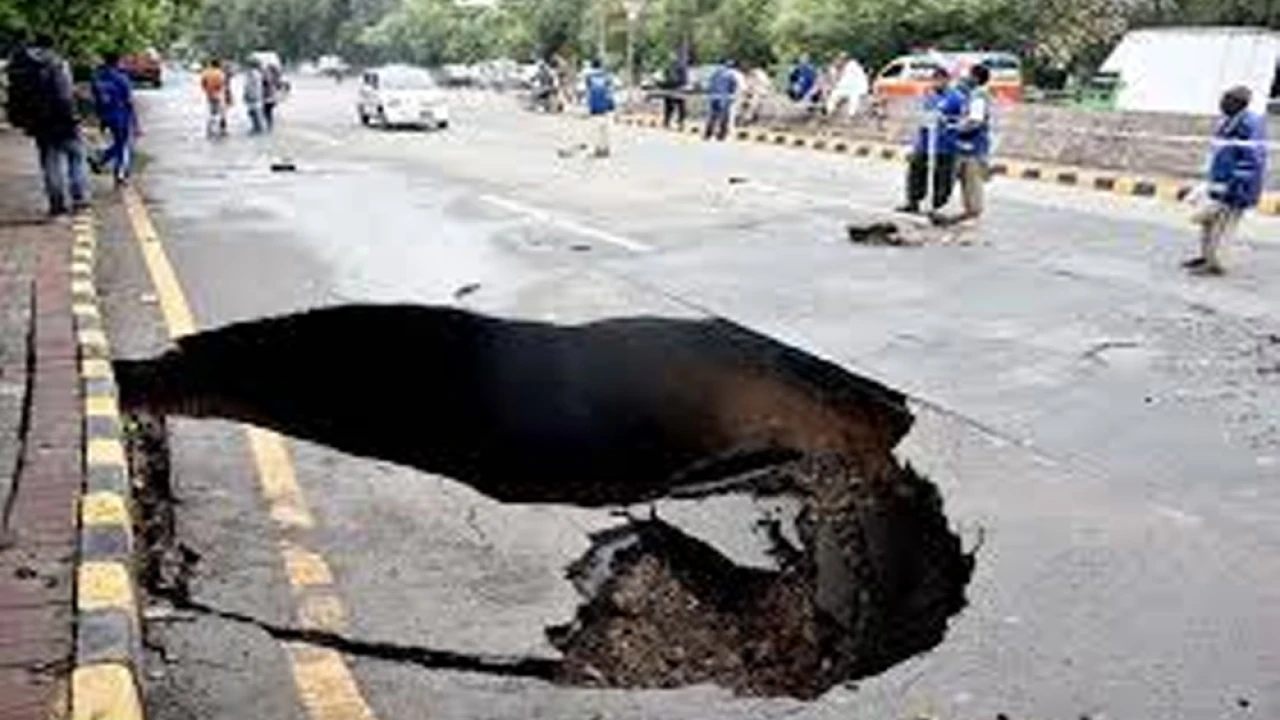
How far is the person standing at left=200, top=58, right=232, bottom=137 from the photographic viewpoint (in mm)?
28281

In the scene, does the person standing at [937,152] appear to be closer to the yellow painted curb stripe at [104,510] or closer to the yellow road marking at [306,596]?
the yellow road marking at [306,596]

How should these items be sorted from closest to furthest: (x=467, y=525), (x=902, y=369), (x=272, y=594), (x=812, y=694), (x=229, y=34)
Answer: (x=812, y=694) → (x=272, y=594) → (x=467, y=525) → (x=902, y=369) → (x=229, y=34)

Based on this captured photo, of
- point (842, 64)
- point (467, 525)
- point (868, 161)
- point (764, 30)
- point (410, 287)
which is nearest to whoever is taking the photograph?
point (467, 525)

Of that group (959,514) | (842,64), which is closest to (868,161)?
(842,64)

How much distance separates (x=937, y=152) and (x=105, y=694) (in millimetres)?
12869

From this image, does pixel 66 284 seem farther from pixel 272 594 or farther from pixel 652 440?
pixel 272 594

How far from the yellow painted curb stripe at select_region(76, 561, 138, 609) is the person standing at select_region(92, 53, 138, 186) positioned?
1453cm

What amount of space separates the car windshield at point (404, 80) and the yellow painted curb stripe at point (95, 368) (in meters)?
26.7

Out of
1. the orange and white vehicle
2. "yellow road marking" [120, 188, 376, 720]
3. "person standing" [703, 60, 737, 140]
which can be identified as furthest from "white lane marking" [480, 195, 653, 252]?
the orange and white vehicle

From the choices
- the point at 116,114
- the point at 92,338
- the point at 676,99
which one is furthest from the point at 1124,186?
the point at 676,99

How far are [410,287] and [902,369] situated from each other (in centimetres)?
392

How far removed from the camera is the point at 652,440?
7.87 metres

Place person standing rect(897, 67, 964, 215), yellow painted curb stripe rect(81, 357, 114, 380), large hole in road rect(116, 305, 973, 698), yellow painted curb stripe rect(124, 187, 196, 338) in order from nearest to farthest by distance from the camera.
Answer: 1. large hole in road rect(116, 305, 973, 698)
2. yellow painted curb stripe rect(81, 357, 114, 380)
3. yellow painted curb stripe rect(124, 187, 196, 338)
4. person standing rect(897, 67, 964, 215)

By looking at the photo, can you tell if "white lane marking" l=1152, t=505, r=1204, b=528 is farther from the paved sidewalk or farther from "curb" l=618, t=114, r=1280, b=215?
"curb" l=618, t=114, r=1280, b=215
